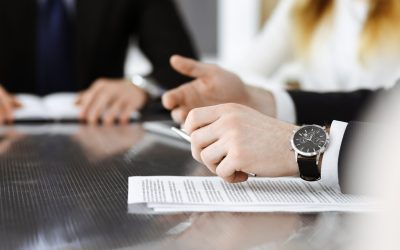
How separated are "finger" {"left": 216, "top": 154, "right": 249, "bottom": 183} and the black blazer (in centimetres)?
147

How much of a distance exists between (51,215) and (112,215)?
2.7 inches

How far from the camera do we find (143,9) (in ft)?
7.84

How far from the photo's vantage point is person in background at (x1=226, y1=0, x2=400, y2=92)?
1.81m

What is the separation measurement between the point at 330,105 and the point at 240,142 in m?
0.61

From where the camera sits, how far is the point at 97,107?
5.68 ft

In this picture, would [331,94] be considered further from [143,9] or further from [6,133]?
[143,9]

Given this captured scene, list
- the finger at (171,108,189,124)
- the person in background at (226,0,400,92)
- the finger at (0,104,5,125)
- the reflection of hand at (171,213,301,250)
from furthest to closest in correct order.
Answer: the person in background at (226,0,400,92), the finger at (0,104,5,125), the finger at (171,108,189,124), the reflection of hand at (171,213,301,250)

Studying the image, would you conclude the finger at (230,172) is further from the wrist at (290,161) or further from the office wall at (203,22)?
the office wall at (203,22)

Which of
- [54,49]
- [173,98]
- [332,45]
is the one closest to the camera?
[173,98]

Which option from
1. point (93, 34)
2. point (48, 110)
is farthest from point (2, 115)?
point (93, 34)

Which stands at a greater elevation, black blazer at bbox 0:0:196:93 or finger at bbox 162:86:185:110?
finger at bbox 162:86:185:110

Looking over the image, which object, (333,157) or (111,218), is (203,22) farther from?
(111,218)

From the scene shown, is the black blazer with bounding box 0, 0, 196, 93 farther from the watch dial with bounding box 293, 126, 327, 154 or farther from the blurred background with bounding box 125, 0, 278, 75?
the blurred background with bounding box 125, 0, 278, 75

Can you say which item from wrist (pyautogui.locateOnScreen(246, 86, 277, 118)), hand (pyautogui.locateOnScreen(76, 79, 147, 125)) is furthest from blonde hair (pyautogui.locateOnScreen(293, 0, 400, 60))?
hand (pyautogui.locateOnScreen(76, 79, 147, 125))
